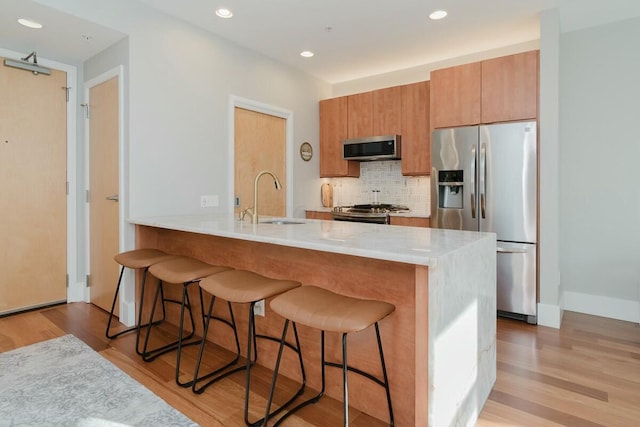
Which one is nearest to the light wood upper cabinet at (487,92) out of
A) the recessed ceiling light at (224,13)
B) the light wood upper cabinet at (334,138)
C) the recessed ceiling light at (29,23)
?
the light wood upper cabinet at (334,138)

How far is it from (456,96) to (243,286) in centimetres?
285

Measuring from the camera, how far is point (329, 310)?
1.50m

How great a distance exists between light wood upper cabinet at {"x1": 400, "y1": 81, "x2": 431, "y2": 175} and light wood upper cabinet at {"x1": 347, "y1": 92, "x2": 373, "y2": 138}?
0.44m

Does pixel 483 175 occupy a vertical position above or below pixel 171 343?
above

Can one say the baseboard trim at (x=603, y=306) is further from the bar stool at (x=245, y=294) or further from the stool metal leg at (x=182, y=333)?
the stool metal leg at (x=182, y=333)

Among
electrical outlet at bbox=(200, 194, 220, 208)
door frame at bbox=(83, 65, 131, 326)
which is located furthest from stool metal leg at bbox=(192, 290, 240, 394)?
electrical outlet at bbox=(200, 194, 220, 208)

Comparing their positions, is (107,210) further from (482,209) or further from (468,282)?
(482,209)

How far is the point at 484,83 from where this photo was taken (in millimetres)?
3352

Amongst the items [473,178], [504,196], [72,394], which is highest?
[473,178]

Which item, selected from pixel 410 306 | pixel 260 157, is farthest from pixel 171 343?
pixel 260 157

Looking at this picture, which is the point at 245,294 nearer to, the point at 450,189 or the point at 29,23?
the point at 450,189

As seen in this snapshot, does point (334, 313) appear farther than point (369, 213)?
No

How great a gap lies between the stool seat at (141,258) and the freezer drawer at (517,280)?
2.81 meters

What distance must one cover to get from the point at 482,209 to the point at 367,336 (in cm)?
203
